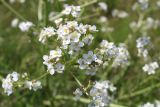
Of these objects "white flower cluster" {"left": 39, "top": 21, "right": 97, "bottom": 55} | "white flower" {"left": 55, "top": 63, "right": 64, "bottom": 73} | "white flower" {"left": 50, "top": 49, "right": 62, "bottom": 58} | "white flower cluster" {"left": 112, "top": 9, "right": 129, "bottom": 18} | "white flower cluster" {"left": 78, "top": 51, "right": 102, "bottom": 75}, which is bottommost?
"white flower" {"left": 55, "top": 63, "right": 64, "bottom": 73}

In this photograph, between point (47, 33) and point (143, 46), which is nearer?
point (47, 33)

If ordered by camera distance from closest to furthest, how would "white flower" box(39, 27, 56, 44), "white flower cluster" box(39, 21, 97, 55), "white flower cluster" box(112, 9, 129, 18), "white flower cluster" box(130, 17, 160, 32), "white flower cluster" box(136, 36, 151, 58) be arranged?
"white flower cluster" box(39, 21, 97, 55) → "white flower" box(39, 27, 56, 44) → "white flower cluster" box(136, 36, 151, 58) → "white flower cluster" box(130, 17, 160, 32) → "white flower cluster" box(112, 9, 129, 18)

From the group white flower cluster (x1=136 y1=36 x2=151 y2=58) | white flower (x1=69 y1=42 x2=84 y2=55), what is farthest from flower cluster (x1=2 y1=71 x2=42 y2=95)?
white flower cluster (x1=136 y1=36 x2=151 y2=58)

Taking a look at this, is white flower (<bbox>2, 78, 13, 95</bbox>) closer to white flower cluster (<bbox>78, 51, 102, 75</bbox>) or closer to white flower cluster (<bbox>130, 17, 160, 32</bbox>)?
white flower cluster (<bbox>78, 51, 102, 75</bbox>)

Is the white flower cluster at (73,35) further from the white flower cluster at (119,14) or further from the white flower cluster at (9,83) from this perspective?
the white flower cluster at (119,14)

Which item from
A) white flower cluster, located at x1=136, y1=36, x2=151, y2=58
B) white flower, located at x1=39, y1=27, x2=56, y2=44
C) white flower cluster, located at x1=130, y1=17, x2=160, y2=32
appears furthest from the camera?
white flower cluster, located at x1=130, y1=17, x2=160, y2=32

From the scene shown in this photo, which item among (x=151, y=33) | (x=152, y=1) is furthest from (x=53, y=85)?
(x=152, y=1)

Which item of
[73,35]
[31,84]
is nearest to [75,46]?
[73,35]

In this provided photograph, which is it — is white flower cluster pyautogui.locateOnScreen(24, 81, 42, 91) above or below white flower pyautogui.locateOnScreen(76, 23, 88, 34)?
below

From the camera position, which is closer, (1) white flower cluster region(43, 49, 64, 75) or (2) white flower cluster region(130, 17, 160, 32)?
(1) white flower cluster region(43, 49, 64, 75)

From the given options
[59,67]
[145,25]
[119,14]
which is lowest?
[59,67]

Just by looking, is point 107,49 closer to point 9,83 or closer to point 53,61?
point 53,61
